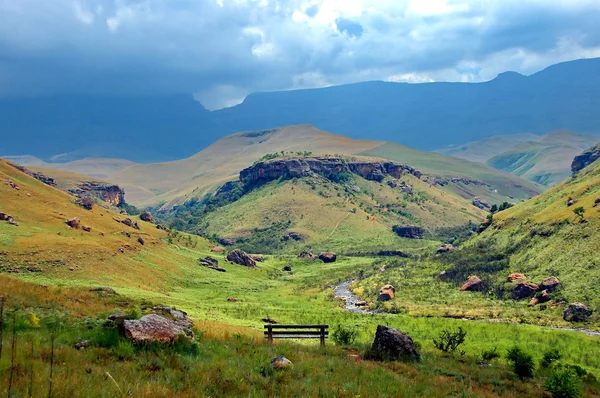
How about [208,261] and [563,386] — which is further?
[208,261]

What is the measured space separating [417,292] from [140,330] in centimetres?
7126

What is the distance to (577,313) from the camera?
175 ft

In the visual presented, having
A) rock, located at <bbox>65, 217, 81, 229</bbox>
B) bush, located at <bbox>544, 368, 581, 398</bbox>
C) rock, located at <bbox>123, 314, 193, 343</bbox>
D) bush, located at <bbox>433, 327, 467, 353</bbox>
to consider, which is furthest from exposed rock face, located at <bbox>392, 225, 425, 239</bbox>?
rock, located at <bbox>123, 314, 193, 343</bbox>

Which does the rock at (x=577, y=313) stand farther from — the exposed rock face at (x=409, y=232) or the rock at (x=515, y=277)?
the exposed rock face at (x=409, y=232)

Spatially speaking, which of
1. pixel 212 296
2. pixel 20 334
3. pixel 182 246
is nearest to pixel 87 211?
pixel 182 246

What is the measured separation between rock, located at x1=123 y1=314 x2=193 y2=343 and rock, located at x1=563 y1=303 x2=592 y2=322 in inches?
2137

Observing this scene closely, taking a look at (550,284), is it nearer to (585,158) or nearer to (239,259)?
(239,259)

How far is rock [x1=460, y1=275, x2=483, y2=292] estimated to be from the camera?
75.4 meters

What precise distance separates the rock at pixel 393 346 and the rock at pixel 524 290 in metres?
52.8

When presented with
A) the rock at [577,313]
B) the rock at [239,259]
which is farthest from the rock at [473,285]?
the rock at [239,259]

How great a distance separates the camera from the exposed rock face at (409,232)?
180 metres

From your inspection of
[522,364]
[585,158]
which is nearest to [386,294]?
[522,364]

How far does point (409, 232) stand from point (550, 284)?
385 ft

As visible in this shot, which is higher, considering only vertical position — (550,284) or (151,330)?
(151,330)
